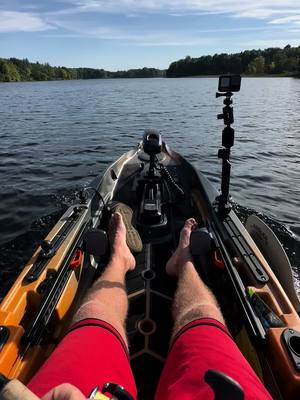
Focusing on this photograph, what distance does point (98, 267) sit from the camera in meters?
3.60

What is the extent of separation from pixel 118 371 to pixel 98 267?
6.25 feet

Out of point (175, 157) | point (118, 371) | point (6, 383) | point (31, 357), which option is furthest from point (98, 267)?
point (175, 157)

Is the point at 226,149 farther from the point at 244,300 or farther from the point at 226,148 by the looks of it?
the point at 244,300

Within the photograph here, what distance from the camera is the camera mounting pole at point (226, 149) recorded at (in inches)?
140

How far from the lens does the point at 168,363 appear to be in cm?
183

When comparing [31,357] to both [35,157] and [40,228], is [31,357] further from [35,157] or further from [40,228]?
[35,157]

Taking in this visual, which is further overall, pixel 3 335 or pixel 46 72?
pixel 46 72

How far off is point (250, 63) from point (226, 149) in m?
113

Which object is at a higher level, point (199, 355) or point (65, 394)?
point (65, 394)

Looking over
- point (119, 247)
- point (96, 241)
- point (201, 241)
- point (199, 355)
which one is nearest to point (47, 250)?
point (96, 241)

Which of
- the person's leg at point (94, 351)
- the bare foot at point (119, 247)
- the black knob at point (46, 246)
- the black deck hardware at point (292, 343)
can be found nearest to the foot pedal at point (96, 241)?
the bare foot at point (119, 247)

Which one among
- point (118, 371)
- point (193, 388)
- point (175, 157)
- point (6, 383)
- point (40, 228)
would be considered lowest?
point (40, 228)

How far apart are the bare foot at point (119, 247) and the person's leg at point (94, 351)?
47 centimetres

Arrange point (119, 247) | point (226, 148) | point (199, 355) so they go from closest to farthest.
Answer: point (199, 355) → point (119, 247) → point (226, 148)
